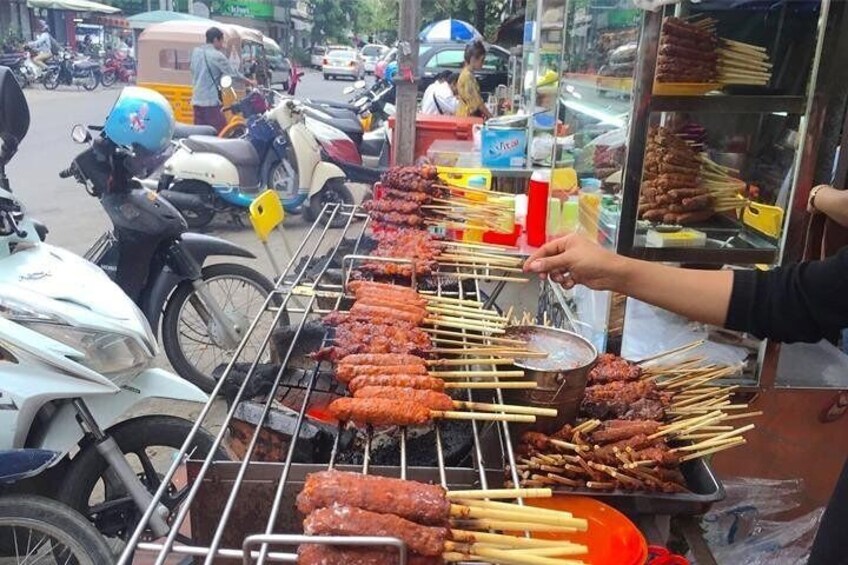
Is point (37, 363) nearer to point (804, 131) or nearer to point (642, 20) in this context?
point (642, 20)

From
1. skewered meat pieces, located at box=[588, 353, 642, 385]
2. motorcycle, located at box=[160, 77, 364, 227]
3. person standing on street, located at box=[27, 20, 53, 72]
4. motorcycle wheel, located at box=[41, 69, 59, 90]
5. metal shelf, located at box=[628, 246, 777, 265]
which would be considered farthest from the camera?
person standing on street, located at box=[27, 20, 53, 72]

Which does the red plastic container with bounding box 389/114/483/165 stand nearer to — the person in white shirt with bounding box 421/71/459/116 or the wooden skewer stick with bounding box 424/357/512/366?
the person in white shirt with bounding box 421/71/459/116

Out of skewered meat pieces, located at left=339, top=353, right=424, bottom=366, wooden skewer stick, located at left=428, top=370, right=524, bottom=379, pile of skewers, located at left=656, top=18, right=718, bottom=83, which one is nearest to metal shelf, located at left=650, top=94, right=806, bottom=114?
pile of skewers, located at left=656, top=18, right=718, bottom=83

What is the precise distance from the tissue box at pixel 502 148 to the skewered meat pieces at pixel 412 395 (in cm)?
535

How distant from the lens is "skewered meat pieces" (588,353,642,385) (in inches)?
112

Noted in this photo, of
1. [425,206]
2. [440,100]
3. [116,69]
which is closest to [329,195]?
[440,100]

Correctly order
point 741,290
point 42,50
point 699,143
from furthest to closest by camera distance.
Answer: point 42,50
point 699,143
point 741,290

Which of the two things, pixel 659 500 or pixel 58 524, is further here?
pixel 58 524

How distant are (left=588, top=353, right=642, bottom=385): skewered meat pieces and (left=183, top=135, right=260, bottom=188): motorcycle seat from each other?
7.45 metres

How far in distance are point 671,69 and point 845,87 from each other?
78 cm

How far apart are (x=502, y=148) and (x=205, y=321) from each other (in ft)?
12.3

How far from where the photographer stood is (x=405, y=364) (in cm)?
253

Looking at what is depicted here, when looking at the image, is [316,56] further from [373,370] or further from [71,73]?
[373,370]

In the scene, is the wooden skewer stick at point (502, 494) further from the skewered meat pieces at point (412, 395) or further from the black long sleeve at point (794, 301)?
the black long sleeve at point (794, 301)
